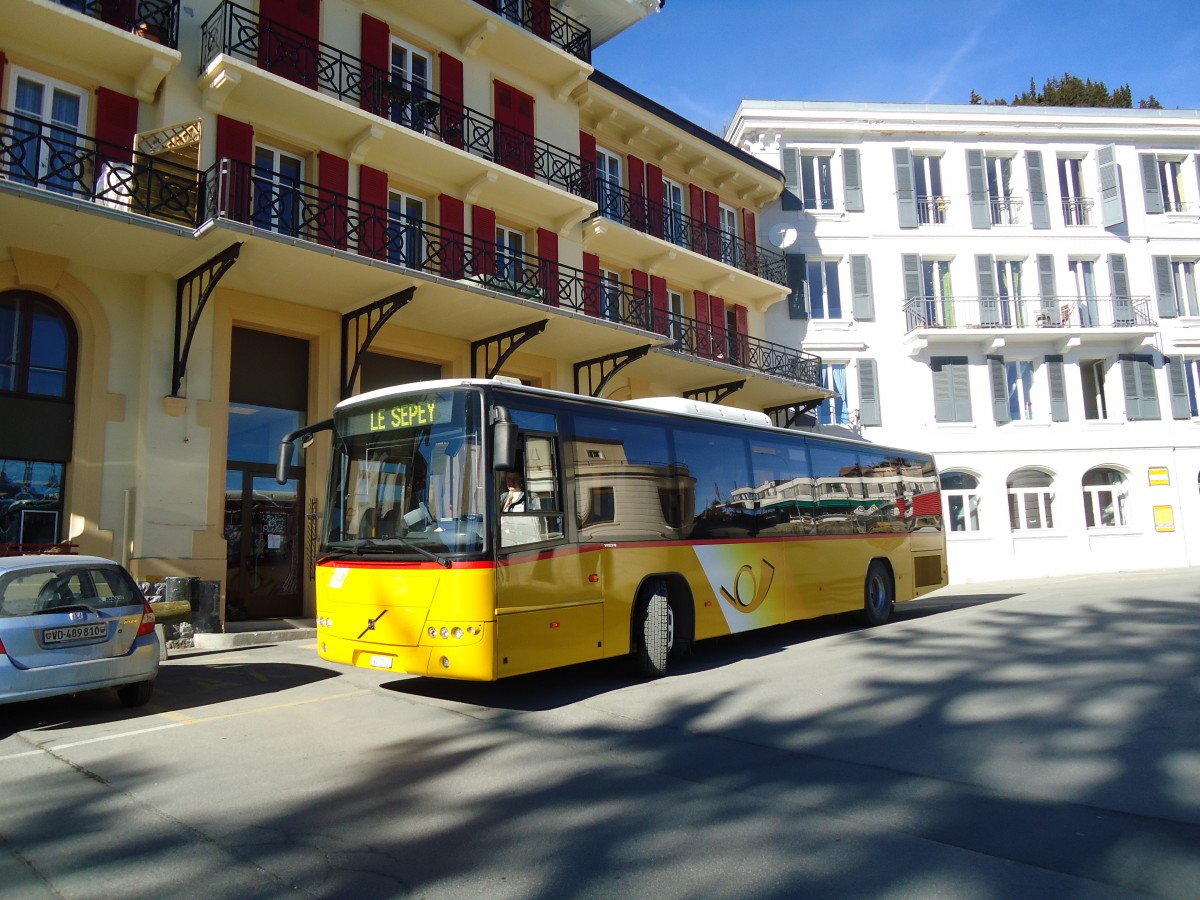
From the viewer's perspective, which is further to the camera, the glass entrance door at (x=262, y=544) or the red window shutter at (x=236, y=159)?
the glass entrance door at (x=262, y=544)

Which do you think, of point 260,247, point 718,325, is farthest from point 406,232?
point 718,325

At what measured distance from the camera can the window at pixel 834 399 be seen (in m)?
25.8

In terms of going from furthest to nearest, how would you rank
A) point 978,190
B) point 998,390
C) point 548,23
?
point 978,190 → point 998,390 → point 548,23

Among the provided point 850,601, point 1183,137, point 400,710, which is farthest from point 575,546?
point 1183,137

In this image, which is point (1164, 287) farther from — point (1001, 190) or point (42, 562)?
point (42, 562)

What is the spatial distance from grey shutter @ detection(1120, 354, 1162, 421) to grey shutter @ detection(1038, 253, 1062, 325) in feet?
8.54

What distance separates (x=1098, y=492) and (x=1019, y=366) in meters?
4.66

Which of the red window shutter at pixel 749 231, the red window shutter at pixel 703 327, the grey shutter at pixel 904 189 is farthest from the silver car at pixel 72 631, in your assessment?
the grey shutter at pixel 904 189

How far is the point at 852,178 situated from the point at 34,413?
23756mm

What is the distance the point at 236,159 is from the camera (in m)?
12.9

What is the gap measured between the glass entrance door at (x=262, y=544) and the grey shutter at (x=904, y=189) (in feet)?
68.6

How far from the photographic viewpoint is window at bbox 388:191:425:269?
15.3 metres

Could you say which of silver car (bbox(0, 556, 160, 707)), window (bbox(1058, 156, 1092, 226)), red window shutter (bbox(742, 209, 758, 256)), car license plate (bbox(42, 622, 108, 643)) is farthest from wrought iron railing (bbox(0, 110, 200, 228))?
window (bbox(1058, 156, 1092, 226))

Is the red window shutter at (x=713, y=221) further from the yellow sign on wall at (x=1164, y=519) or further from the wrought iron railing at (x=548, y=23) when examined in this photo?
the yellow sign on wall at (x=1164, y=519)
